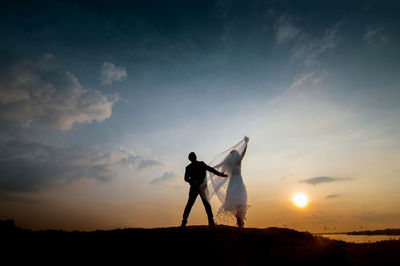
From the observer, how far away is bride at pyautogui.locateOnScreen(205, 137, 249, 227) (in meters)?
10.7

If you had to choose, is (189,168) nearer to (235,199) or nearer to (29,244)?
(235,199)

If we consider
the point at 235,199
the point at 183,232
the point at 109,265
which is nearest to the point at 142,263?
the point at 109,265

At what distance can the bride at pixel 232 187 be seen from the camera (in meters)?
10.7

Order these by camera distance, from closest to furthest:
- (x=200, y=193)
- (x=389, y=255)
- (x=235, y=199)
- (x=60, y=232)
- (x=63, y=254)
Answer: (x=63, y=254) → (x=389, y=255) → (x=60, y=232) → (x=200, y=193) → (x=235, y=199)

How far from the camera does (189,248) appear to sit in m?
6.87

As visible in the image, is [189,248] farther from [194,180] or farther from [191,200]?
[194,180]

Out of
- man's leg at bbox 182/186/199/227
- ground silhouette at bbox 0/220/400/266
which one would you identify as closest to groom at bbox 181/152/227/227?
man's leg at bbox 182/186/199/227

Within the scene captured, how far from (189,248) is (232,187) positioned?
457cm

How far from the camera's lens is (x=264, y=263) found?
654 cm

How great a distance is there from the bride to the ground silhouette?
83.5 inches

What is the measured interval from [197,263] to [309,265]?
3096mm

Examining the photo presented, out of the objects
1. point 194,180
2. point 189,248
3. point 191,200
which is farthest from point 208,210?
point 189,248

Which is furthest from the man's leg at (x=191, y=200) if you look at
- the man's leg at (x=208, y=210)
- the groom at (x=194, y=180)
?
the man's leg at (x=208, y=210)

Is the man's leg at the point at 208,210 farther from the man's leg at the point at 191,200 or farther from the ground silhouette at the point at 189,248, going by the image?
the ground silhouette at the point at 189,248
